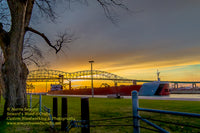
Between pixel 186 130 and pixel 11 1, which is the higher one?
pixel 11 1

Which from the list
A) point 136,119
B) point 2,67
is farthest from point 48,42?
point 136,119

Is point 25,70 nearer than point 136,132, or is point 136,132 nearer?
point 136,132

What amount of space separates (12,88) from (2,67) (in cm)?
153

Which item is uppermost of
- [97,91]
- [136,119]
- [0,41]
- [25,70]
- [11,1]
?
[11,1]

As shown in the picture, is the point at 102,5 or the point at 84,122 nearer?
the point at 84,122

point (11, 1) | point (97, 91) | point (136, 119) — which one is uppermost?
point (11, 1)

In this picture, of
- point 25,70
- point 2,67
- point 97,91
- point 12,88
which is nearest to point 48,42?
point 25,70

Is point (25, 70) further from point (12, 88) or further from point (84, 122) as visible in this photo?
point (84, 122)

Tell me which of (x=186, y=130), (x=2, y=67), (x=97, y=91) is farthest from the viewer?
(x=97, y=91)

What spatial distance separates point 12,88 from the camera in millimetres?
7836

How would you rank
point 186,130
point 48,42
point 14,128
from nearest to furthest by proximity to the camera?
point 186,130 < point 14,128 < point 48,42

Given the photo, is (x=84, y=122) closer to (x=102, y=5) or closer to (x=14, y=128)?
(x=14, y=128)

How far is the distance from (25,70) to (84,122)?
290 inches

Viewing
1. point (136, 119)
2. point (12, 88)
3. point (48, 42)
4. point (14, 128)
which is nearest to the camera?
point (136, 119)
